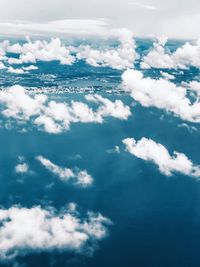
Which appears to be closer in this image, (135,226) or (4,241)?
(4,241)

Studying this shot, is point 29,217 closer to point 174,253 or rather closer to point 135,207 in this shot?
point 135,207

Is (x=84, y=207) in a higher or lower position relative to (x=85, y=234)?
higher

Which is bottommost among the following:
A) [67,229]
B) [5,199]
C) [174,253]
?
[174,253]

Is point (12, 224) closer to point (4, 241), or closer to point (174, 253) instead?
point (4, 241)

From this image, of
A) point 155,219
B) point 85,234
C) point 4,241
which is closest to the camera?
point 4,241

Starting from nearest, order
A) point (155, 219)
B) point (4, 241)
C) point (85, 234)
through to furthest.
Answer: point (4, 241), point (85, 234), point (155, 219)

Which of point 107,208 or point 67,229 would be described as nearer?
point 67,229

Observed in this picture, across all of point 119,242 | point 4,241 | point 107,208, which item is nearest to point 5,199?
point 4,241

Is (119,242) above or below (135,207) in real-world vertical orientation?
below

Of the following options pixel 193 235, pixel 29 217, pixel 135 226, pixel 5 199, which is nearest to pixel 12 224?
pixel 29 217
